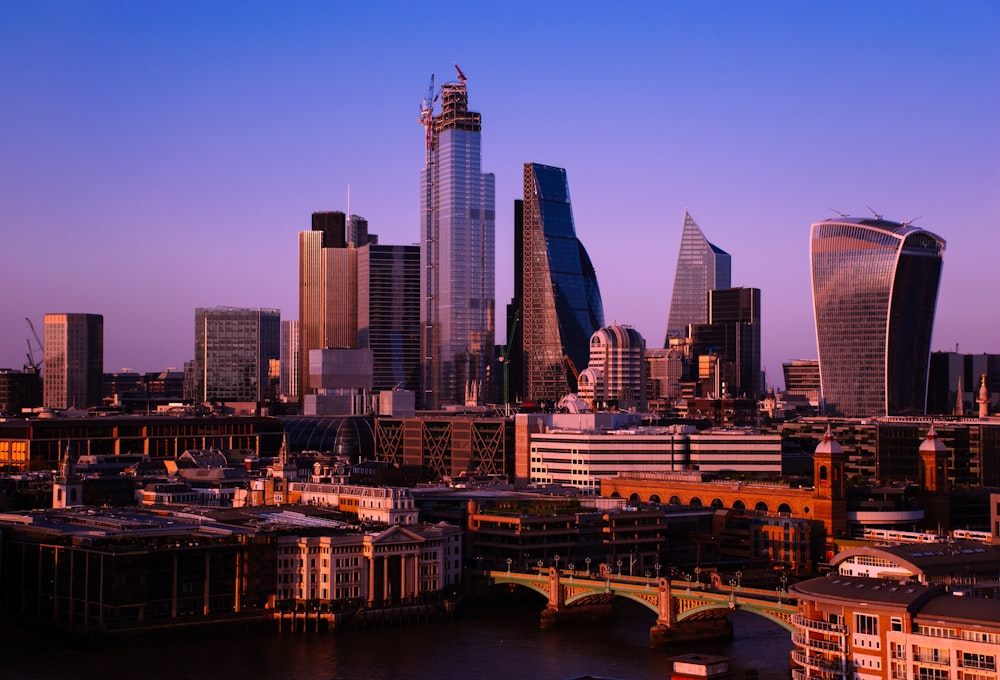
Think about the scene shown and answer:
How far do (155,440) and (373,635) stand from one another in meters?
101

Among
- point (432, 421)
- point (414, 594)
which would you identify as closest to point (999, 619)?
point (414, 594)

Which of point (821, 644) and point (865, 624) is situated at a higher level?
point (865, 624)

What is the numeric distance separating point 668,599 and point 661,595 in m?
0.61

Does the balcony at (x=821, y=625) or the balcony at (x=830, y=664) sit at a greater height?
the balcony at (x=821, y=625)

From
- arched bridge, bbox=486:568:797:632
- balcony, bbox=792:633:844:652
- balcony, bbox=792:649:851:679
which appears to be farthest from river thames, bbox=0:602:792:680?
balcony, bbox=792:649:851:679

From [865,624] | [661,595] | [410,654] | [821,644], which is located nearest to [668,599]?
[661,595]

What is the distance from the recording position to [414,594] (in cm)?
9006

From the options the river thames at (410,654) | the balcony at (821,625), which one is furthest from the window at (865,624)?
the river thames at (410,654)

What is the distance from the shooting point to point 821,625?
203ft

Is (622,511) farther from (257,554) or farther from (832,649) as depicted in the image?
(832,649)

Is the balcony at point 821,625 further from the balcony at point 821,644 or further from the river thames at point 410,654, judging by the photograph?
the river thames at point 410,654

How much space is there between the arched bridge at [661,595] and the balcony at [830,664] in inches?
226

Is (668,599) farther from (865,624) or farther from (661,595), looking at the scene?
(865,624)

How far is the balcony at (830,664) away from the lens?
60.9 metres
